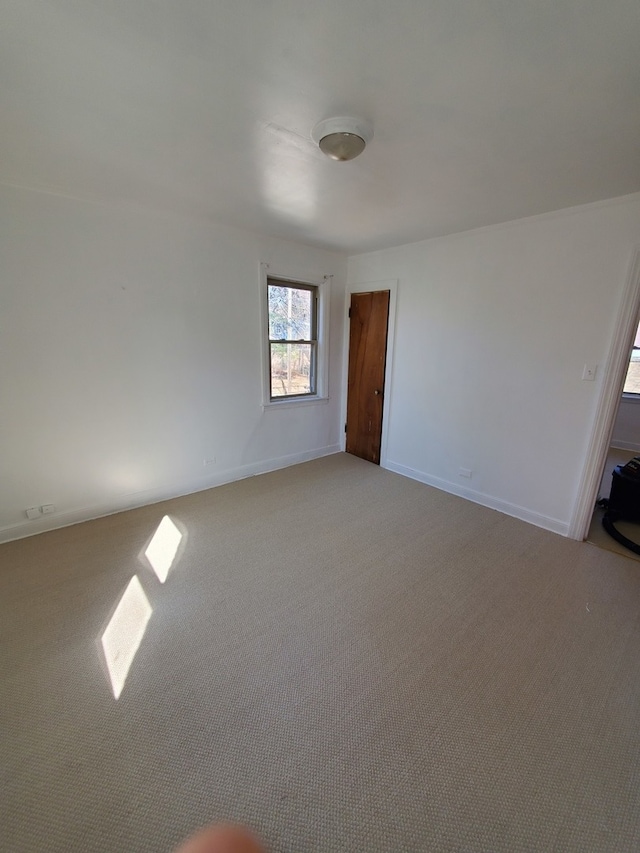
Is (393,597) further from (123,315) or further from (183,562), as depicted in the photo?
(123,315)

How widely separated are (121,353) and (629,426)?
632 centimetres

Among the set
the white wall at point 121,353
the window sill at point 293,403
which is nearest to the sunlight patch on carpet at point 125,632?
the white wall at point 121,353

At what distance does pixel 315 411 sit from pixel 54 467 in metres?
2.63

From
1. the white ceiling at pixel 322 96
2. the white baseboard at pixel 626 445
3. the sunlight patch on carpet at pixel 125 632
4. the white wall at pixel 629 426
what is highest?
the white ceiling at pixel 322 96

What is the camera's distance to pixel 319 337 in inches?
162

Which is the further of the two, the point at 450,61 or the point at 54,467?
the point at 54,467

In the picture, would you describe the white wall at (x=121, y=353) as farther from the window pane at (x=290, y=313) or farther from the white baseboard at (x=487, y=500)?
the white baseboard at (x=487, y=500)

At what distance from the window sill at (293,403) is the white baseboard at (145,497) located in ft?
1.99

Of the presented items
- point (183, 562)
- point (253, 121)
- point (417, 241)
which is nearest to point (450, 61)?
point (253, 121)

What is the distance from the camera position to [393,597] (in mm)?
2107

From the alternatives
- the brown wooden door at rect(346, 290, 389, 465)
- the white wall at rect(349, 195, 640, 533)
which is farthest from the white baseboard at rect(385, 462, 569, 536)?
the brown wooden door at rect(346, 290, 389, 465)

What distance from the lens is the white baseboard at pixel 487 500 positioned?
9.39ft

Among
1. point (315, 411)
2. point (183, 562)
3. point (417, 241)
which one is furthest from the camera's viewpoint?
point (315, 411)

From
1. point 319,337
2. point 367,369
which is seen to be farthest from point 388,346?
point 319,337
